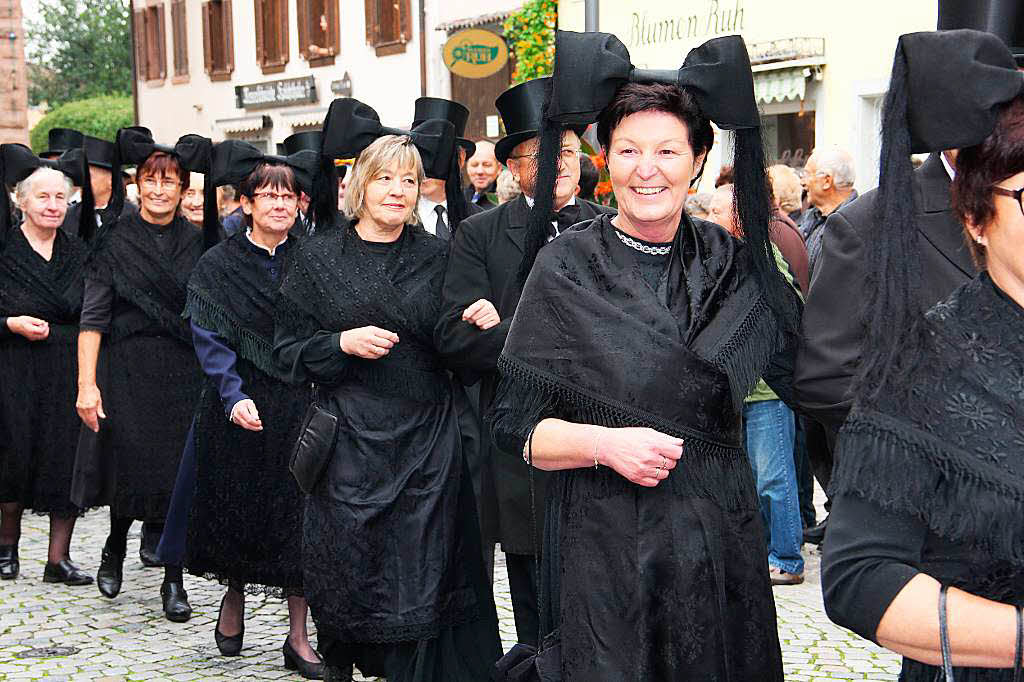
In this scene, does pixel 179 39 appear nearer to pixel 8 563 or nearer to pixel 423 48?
pixel 423 48

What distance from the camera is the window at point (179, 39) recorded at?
1410 inches

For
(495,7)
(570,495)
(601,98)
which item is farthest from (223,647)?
(495,7)

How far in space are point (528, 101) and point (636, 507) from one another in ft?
8.58

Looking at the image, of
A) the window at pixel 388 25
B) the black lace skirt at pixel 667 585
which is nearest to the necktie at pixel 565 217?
the black lace skirt at pixel 667 585

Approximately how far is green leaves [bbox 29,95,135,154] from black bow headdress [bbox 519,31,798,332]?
4294 cm

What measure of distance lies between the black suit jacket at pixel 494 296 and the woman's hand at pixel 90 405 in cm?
253

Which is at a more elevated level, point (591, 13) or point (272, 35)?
point (272, 35)

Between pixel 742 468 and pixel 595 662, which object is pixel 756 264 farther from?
pixel 595 662

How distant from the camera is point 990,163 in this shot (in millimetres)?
2109

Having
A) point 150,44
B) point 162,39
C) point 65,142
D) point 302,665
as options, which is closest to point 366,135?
point 302,665

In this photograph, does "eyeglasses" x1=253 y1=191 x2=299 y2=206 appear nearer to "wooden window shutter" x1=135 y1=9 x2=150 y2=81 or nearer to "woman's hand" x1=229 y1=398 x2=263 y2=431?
"woman's hand" x1=229 y1=398 x2=263 y2=431

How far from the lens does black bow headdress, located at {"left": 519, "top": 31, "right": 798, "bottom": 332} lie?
332 cm

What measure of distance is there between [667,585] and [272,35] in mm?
29772

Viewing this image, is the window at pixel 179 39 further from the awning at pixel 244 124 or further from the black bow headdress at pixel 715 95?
the black bow headdress at pixel 715 95
